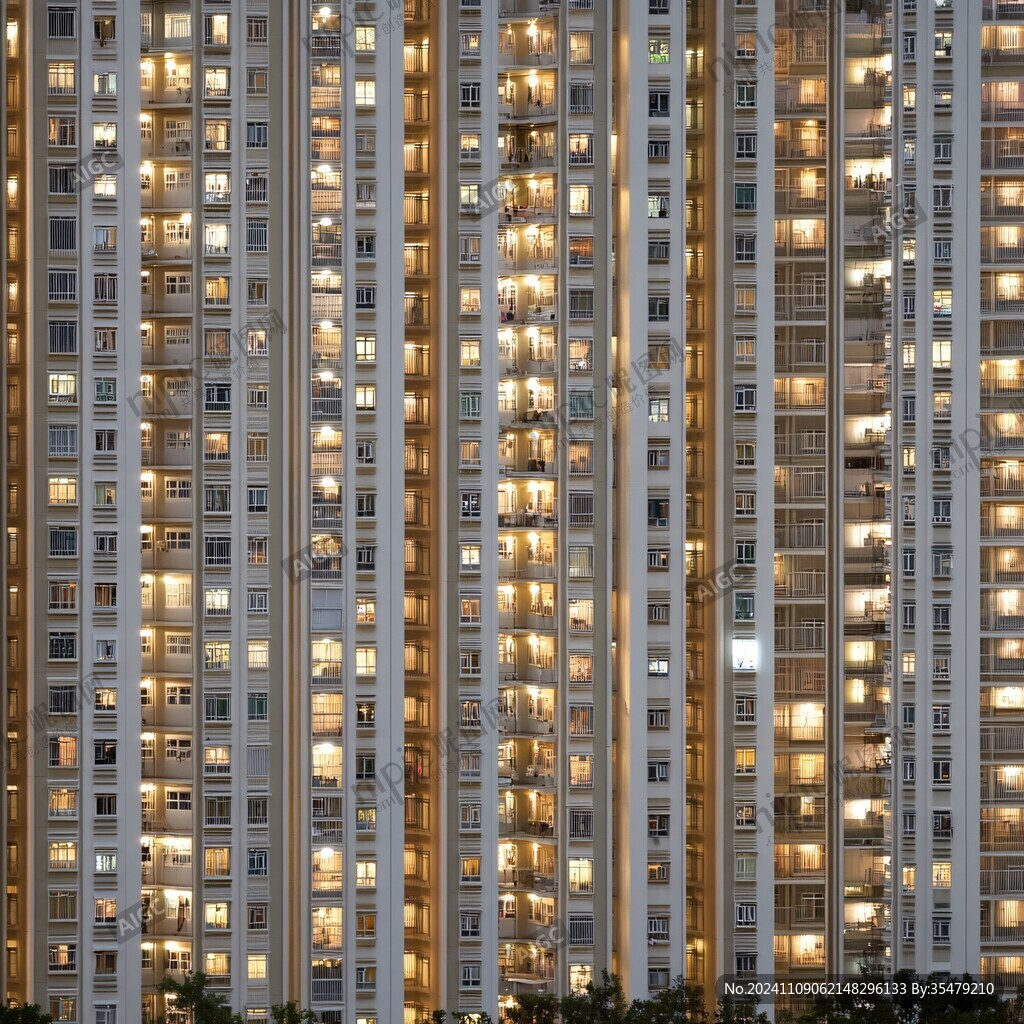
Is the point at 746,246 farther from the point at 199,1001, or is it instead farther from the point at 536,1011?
the point at 199,1001

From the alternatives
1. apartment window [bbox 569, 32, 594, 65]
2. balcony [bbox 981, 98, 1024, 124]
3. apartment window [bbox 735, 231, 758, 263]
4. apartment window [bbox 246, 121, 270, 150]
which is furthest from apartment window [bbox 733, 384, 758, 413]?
apartment window [bbox 246, 121, 270, 150]

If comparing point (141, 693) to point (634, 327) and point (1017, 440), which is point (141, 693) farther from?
point (1017, 440)

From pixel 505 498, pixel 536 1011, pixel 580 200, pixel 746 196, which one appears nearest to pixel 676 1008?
pixel 536 1011

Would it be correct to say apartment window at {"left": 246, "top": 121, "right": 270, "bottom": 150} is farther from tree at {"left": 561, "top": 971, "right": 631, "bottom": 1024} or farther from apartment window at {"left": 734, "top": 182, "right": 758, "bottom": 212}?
tree at {"left": 561, "top": 971, "right": 631, "bottom": 1024}

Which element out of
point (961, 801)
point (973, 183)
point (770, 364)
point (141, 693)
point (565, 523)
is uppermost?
point (973, 183)

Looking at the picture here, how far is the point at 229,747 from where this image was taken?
44375mm

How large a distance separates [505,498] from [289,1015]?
16.3m

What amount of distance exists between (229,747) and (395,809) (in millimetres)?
5207

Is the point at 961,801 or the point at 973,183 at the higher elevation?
the point at 973,183

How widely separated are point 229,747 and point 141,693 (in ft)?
10.1

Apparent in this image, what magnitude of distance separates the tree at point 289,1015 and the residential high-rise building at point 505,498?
1.15m

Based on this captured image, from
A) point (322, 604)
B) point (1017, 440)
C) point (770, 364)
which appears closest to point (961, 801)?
point (1017, 440)

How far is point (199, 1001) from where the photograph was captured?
4269 cm

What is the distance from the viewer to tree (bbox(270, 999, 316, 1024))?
42.7 meters
